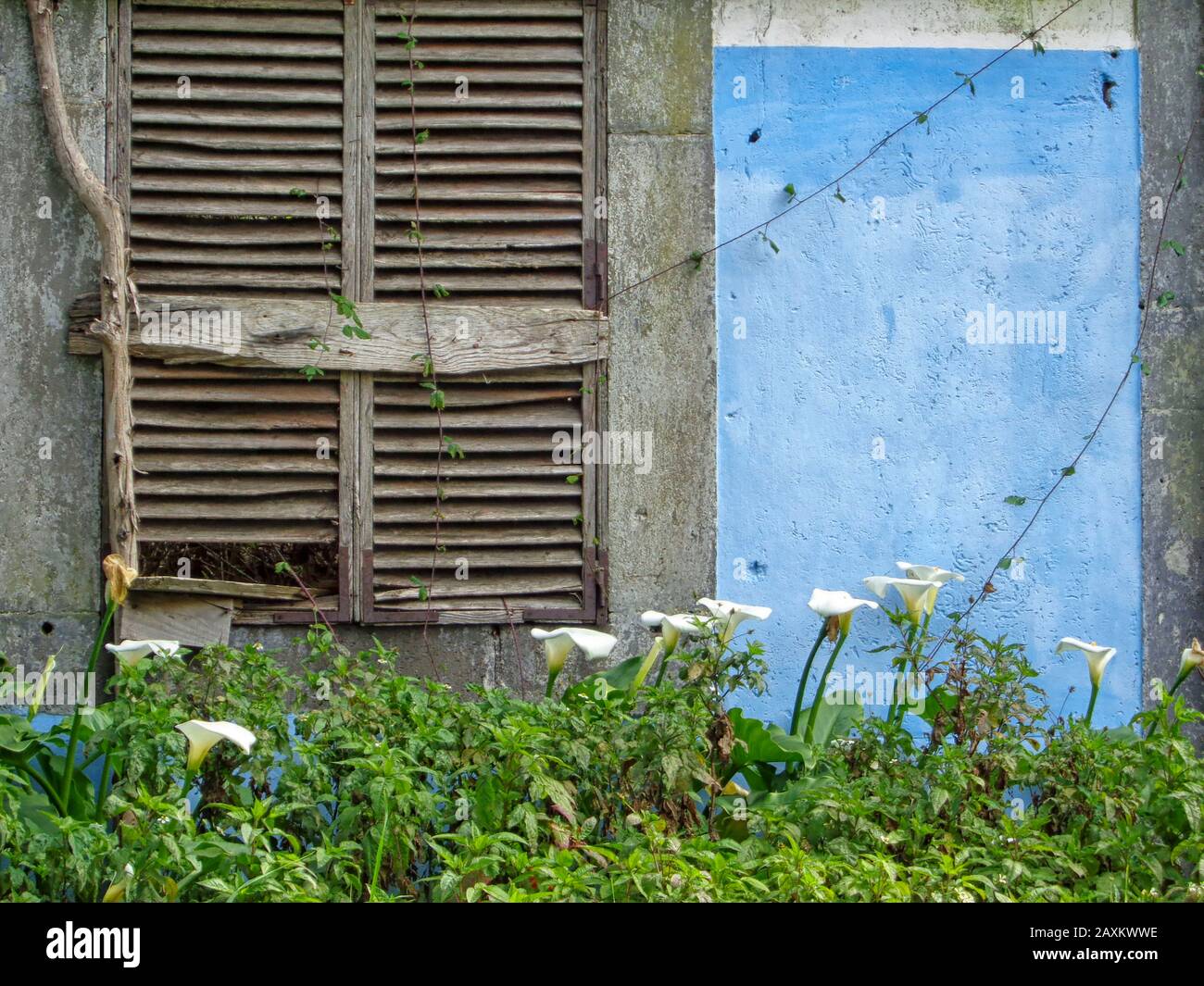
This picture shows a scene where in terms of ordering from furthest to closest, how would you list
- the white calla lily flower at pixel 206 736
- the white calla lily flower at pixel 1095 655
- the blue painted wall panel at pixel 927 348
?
the blue painted wall panel at pixel 927 348 → the white calla lily flower at pixel 1095 655 → the white calla lily flower at pixel 206 736

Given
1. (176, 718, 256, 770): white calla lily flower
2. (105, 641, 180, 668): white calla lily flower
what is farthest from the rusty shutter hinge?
(176, 718, 256, 770): white calla lily flower

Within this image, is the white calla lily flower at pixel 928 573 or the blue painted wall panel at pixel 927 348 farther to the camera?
the blue painted wall panel at pixel 927 348

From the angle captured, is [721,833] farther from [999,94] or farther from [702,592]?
[999,94]

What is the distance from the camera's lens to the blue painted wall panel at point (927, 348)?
5219 mm

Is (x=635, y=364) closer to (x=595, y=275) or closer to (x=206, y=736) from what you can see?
(x=595, y=275)

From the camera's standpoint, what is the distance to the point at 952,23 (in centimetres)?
530

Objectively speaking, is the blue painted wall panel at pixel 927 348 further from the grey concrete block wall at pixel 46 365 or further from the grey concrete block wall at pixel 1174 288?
the grey concrete block wall at pixel 46 365

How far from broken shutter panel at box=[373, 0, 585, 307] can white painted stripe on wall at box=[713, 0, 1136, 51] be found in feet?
3.30

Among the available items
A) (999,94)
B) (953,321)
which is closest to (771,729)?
(953,321)

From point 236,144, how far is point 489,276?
1.15 metres

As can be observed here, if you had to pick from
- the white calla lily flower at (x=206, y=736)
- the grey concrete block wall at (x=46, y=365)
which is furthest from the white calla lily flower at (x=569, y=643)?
the grey concrete block wall at (x=46, y=365)

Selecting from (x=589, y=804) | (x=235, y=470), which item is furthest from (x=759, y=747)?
(x=235, y=470)

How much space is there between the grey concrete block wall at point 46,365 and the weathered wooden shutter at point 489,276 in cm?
112

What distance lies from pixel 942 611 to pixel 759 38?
252cm
